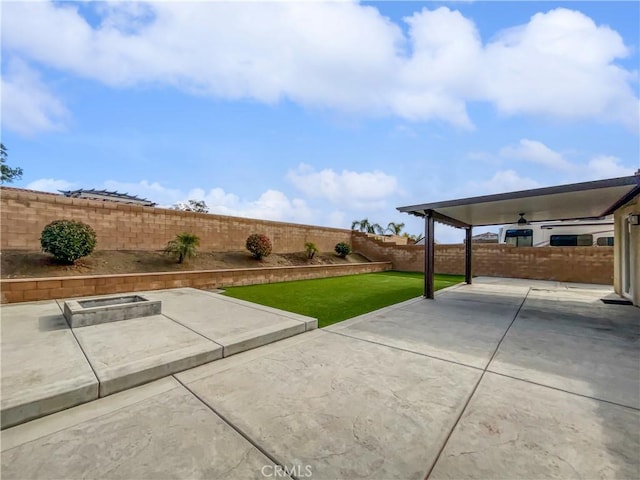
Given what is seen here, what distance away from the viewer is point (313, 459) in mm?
1828

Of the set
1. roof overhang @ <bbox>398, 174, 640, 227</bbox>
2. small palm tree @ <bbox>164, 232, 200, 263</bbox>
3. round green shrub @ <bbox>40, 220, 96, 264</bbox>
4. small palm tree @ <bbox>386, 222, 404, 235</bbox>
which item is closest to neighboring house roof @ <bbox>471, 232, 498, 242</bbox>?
small palm tree @ <bbox>386, 222, 404, 235</bbox>

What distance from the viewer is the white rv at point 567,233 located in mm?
14383

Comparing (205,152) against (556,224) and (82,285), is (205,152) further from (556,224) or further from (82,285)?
(556,224)

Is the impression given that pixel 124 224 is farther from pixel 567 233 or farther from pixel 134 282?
pixel 567 233

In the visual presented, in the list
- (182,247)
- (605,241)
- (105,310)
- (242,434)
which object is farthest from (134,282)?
(605,241)

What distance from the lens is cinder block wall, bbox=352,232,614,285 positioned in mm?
11616

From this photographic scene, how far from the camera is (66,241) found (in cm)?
697

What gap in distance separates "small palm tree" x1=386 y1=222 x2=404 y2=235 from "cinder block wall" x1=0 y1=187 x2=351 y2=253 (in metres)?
15.2

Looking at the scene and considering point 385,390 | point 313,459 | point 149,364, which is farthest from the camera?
point 149,364

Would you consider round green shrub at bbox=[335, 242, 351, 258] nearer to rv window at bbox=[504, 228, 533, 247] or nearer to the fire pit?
rv window at bbox=[504, 228, 533, 247]

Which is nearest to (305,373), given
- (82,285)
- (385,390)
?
(385,390)

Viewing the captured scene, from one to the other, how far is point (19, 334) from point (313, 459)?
14.7 ft

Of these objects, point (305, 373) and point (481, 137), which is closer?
point (305, 373)

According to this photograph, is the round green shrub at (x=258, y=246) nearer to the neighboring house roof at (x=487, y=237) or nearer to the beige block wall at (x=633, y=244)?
Answer: the beige block wall at (x=633, y=244)
